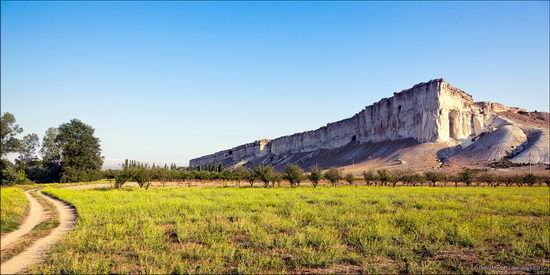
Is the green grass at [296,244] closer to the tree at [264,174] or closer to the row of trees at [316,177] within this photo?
the row of trees at [316,177]

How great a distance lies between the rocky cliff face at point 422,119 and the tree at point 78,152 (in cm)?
7338

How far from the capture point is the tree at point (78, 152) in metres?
61.5

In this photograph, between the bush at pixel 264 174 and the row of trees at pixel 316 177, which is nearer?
the row of trees at pixel 316 177

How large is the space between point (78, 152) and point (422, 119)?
76.6m

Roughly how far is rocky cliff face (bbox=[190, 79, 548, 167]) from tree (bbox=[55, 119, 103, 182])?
73.4 meters

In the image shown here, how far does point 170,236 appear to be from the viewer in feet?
41.9

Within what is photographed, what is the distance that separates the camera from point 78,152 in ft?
209

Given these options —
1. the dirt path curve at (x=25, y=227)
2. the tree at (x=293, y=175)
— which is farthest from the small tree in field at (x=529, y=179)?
the dirt path curve at (x=25, y=227)

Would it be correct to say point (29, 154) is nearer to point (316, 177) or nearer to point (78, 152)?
point (78, 152)

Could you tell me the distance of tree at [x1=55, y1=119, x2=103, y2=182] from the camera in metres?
61.5

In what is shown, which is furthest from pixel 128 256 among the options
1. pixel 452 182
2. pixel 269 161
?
pixel 269 161

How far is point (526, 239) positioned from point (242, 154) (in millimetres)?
156839

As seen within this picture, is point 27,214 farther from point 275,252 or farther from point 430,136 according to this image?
point 430,136

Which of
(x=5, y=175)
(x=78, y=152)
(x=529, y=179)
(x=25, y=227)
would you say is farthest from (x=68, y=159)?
(x=529, y=179)
